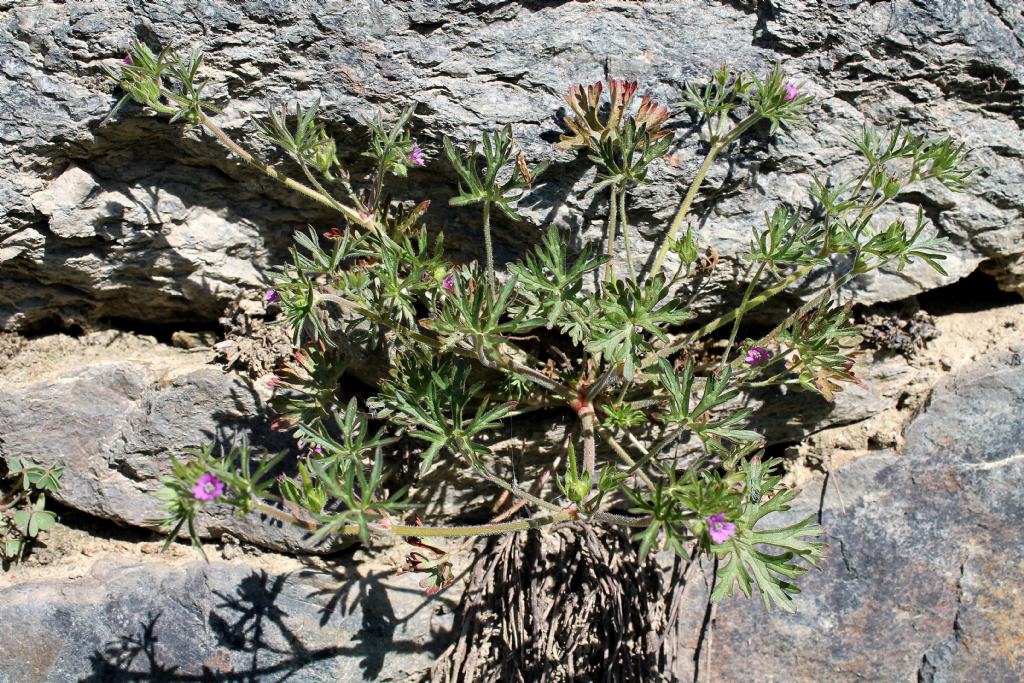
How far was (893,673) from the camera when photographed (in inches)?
137

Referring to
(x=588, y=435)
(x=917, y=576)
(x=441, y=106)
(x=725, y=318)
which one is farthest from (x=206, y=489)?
(x=917, y=576)

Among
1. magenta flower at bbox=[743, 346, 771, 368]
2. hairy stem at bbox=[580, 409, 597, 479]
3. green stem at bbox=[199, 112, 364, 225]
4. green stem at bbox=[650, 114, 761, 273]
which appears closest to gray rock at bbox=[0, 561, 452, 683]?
hairy stem at bbox=[580, 409, 597, 479]

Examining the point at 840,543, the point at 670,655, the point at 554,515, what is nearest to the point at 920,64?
the point at 840,543

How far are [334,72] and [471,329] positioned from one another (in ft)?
4.07

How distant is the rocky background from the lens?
3180 mm

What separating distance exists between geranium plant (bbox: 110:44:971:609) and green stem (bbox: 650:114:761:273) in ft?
0.05

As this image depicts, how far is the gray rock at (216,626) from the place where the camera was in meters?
3.35

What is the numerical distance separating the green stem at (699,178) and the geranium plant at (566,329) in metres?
0.01

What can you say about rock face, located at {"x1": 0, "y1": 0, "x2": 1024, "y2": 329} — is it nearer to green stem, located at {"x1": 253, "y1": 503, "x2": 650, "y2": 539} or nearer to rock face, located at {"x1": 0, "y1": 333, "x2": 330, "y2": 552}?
rock face, located at {"x1": 0, "y1": 333, "x2": 330, "y2": 552}

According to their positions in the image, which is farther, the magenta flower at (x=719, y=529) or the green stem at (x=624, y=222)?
the green stem at (x=624, y=222)

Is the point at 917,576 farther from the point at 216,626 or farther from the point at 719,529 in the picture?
the point at 216,626

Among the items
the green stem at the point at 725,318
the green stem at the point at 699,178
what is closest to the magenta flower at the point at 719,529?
the green stem at the point at 725,318

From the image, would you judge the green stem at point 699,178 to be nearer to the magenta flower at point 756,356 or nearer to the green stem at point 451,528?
the magenta flower at point 756,356

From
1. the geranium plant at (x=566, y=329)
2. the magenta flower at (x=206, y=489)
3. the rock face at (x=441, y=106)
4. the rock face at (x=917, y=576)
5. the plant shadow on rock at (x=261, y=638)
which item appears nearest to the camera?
the magenta flower at (x=206, y=489)
